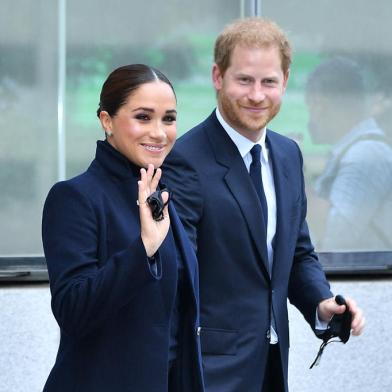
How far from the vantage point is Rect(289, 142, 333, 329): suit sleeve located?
12.2ft

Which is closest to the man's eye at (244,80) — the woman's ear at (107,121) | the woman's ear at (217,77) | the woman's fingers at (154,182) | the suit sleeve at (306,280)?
the woman's ear at (217,77)

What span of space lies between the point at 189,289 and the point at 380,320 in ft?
10.6

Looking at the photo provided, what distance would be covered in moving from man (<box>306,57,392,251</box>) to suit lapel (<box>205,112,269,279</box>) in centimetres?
239

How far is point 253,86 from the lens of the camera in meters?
3.60

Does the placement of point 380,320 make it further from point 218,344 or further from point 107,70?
point 218,344

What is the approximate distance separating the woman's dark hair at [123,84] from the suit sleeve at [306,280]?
103 cm

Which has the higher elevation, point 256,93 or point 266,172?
point 256,93

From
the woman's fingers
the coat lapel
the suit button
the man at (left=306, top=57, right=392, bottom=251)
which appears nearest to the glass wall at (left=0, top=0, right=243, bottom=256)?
the man at (left=306, top=57, right=392, bottom=251)

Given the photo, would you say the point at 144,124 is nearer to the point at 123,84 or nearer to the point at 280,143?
the point at 123,84

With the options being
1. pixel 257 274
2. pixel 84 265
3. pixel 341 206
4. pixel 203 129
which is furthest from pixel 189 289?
pixel 341 206

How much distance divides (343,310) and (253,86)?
0.78 meters

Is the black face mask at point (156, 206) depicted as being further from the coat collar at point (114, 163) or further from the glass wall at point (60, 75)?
the glass wall at point (60, 75)

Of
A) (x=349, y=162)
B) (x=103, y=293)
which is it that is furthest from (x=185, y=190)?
(x=349, y=162)

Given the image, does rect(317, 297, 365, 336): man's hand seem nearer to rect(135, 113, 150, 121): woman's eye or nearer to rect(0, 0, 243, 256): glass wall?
rect(135, 113, 150, 121): woman's eye
